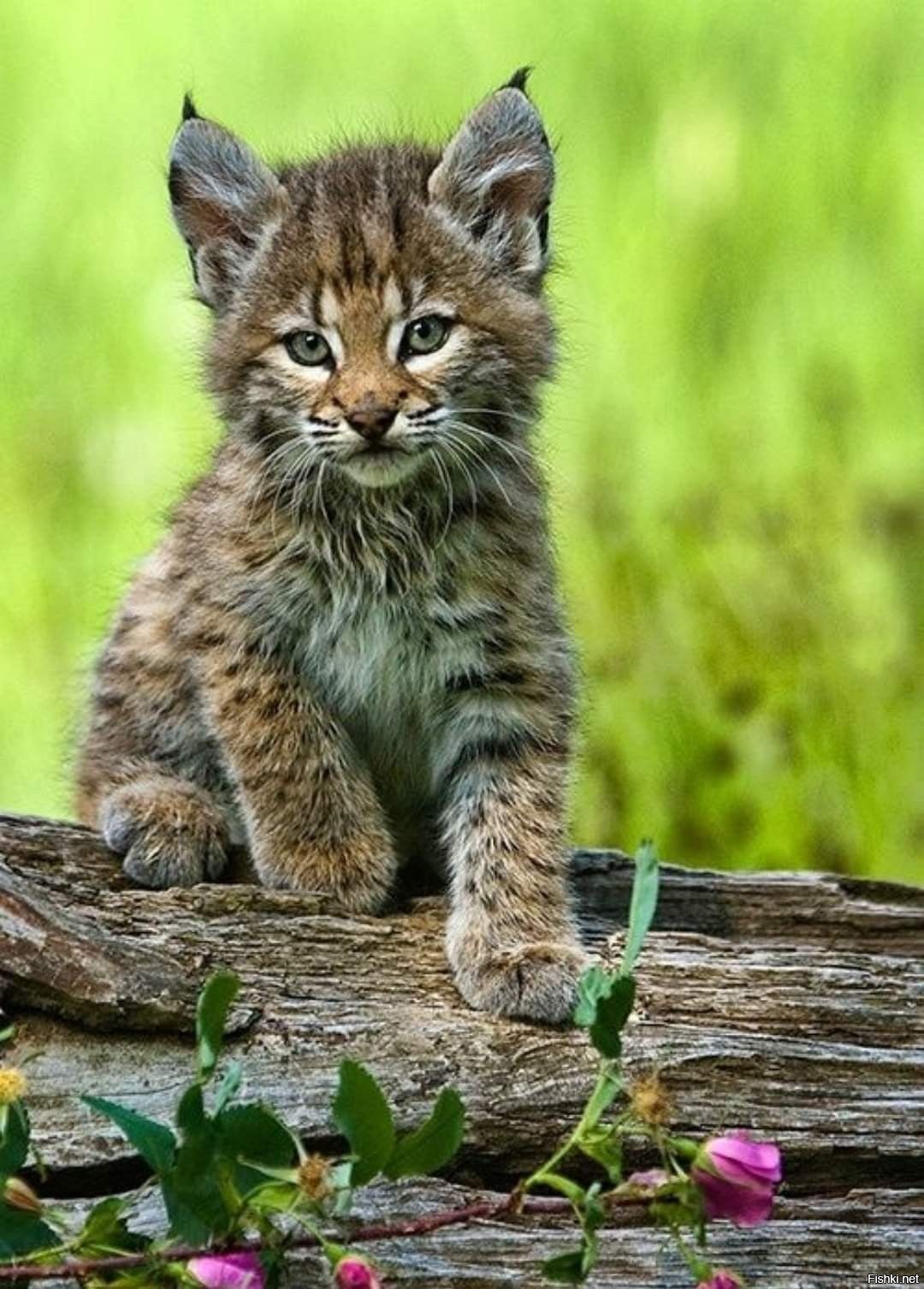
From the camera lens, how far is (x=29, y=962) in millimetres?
3537

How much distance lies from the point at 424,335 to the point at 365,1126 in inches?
64.7

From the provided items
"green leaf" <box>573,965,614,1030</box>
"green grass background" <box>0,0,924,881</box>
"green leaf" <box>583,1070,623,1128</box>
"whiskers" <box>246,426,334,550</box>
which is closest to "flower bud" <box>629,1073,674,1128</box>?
"green leaf" <box>583,1070,623,1128</box>

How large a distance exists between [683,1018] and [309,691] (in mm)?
883

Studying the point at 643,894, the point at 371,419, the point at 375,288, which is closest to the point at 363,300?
the point at 375,288

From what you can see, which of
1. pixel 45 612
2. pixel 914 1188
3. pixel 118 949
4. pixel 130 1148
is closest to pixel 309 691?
pixel 118 949

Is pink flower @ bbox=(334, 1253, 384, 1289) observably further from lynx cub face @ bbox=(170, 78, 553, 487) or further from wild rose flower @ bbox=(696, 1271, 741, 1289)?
lynx cub face @ bbox=(170, 78, 553, 487)

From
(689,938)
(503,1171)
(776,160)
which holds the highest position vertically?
(776,160)

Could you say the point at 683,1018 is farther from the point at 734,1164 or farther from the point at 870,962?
the point at 734,1164

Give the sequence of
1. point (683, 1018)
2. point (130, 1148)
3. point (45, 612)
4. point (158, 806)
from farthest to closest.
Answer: point (45, 612), point (158, 806), point (683, 1018), point (130, 1148)

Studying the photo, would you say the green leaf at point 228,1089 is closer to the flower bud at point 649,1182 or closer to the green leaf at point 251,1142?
the green leaf at point 251,1142

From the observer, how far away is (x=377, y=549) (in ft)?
13.9

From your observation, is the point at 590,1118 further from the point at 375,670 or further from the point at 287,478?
the point at 287,478

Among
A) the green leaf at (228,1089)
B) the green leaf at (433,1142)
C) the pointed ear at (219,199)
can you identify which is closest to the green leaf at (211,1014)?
the green leaf at (228,1089)

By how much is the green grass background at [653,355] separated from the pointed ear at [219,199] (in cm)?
114
